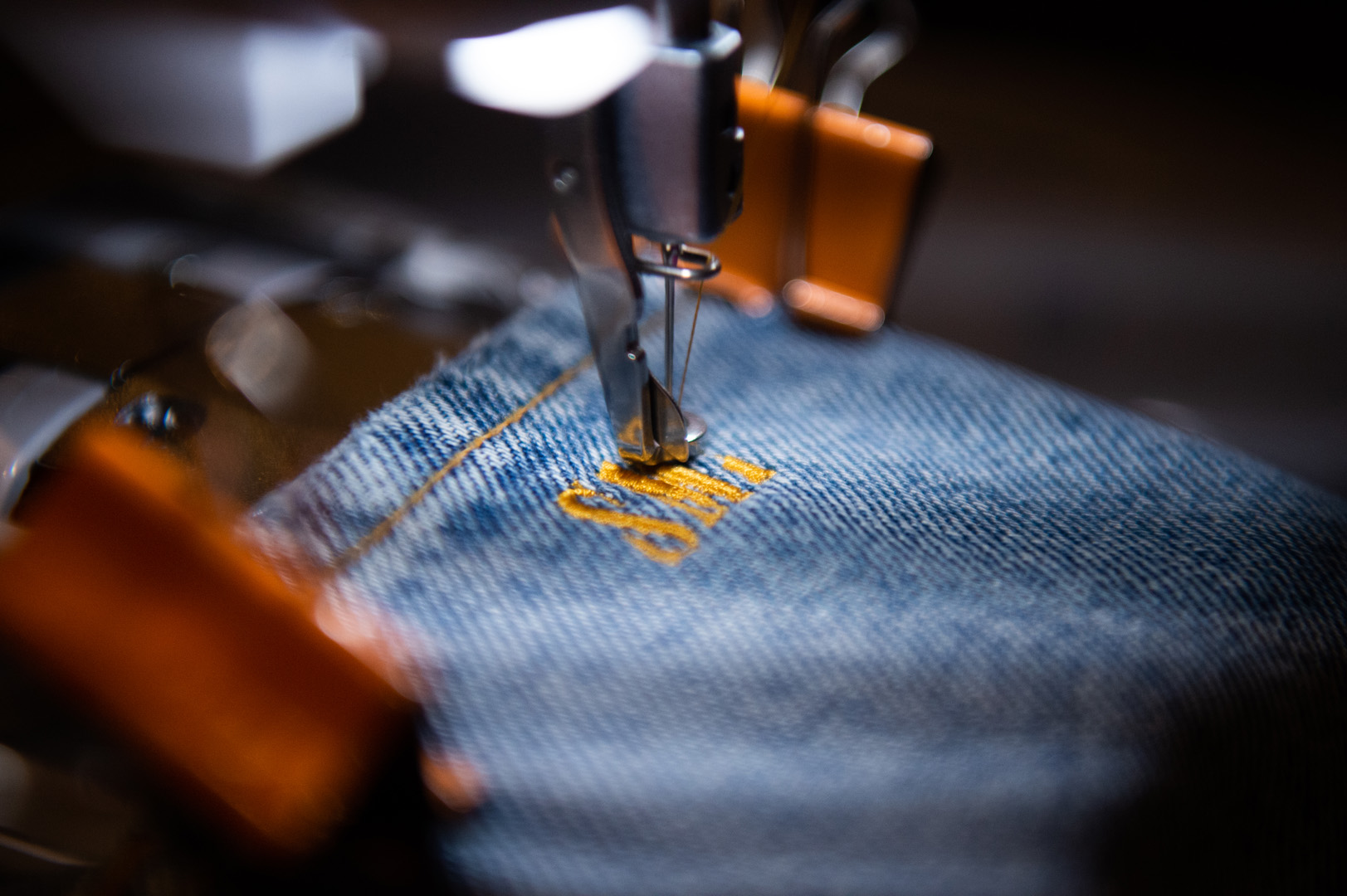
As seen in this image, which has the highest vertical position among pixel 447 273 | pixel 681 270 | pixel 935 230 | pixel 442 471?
pixel 681 270

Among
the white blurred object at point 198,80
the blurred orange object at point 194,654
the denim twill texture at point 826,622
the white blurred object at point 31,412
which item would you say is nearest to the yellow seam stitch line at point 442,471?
the denim twill texture at point 826,622

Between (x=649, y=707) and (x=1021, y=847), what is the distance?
0.57 ft

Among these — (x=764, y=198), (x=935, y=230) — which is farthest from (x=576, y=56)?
(x=935, y=230)

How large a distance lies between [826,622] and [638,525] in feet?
0.40

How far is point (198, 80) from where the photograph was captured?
1.34 metres

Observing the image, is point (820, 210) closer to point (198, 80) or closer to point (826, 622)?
point (826, 622)

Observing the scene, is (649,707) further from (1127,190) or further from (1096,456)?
(1127,190)

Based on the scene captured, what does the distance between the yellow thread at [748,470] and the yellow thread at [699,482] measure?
1 cm

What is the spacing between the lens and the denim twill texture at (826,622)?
16.0 inches

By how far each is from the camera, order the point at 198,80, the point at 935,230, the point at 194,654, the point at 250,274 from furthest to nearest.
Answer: the point at 935,230 < the point at 198,80 < the point at 250,274 < the point at 194,654

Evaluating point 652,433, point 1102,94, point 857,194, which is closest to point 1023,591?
point 652,433

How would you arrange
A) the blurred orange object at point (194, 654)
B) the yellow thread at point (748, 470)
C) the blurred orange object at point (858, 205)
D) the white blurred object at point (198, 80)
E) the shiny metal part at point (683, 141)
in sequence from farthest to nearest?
the white blurred object at point (198, 80) → the blurred orange object at point (858, 205) → the yellow thread at point (748, 470) → the shiny metal part at point (683, 141) → the blurred orange object at point (194, 654)

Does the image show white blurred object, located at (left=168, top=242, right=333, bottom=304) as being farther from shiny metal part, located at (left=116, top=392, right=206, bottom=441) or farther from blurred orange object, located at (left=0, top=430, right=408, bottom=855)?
blurred orange object, located at (left=0, top=430, right=408, bottom=855)

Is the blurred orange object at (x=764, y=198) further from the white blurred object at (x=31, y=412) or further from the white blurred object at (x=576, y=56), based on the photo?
the white blurred object at (x=31, y=412)
